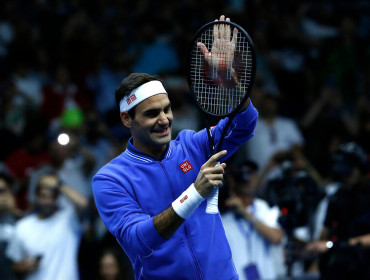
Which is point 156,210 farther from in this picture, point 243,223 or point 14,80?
point 14,80

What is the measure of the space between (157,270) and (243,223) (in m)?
2.30

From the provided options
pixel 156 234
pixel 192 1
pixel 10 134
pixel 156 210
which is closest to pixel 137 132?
pixel 156 210

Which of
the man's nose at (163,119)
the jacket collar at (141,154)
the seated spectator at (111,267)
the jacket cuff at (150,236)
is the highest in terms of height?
the man's nose at (163,119)

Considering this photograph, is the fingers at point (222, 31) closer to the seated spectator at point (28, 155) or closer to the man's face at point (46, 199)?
the man's face at point (46, 199)

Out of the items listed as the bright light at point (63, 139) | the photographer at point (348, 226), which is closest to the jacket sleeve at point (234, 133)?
the photographer at point (348, 226)

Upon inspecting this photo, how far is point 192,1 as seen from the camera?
8.93 meters

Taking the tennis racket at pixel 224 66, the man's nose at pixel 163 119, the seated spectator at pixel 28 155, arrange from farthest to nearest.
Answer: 1. the seated spectator at pixel 28 155
2. the man's nose at pixel 163 119
3. the tennis racket at pixel 224 66

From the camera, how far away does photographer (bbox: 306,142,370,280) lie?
4.99 m

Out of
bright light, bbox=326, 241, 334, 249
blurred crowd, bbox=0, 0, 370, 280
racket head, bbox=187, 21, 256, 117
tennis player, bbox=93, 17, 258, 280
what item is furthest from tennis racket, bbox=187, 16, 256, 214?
bright light, bbox=326, 241, 334, 249

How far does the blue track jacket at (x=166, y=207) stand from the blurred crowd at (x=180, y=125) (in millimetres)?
1957

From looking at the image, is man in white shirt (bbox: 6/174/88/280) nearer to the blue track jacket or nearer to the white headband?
the blue track jacket

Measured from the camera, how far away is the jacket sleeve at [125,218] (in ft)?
9.50

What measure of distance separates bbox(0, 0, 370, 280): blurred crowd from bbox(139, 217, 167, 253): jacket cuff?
2.36 metres

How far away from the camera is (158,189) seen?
10.6 feet
